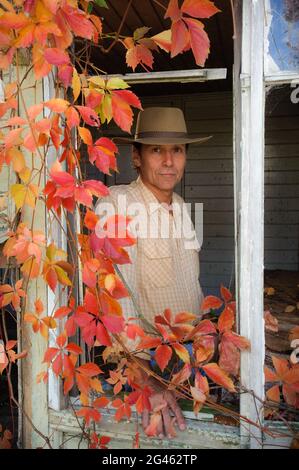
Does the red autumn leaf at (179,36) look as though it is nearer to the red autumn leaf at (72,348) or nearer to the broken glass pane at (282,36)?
the broken glass pane at (282,36)

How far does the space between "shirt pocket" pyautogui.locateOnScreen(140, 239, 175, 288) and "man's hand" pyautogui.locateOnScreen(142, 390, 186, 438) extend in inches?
29.5

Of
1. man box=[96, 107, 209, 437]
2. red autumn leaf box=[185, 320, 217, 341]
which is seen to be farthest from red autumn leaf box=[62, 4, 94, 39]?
red autumn leaf box=[185, 320, 217, 341]

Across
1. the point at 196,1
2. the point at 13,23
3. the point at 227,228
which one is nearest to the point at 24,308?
the point at 13,23

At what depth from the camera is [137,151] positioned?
284 cm

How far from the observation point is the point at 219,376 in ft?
5.91

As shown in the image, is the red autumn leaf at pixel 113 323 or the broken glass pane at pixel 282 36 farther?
the broken glass pane at pixel 282 36

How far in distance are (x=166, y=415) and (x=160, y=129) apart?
163cm

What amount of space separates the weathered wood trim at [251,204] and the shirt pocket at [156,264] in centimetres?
79

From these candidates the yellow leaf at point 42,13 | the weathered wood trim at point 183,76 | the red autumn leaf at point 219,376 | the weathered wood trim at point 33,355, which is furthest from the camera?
the weathered wood trim at point 33,355

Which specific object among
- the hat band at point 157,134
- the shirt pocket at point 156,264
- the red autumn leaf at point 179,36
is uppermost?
the red autumn leaf at point 179,36

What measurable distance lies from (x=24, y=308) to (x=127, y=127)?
1.10 m

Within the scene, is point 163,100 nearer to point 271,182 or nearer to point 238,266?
point 271,182

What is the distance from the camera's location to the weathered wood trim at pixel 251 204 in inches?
71.7

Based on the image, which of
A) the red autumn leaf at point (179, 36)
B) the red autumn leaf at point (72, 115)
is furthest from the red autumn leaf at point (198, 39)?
the red autumn leaf at point (72, 115)
